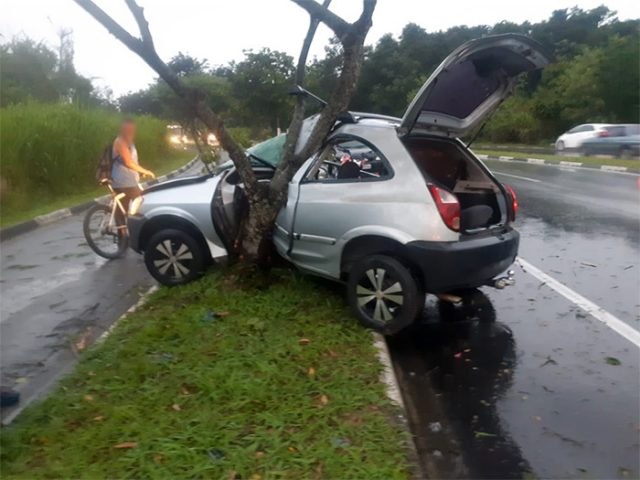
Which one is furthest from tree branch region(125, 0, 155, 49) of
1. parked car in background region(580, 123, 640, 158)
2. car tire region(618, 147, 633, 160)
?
car tire region(618, 147, 633, 160)

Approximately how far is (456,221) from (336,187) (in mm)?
1092

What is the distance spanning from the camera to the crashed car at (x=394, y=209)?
16.4ft

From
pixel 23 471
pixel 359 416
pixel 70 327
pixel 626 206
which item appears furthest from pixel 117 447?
pixel 626 206

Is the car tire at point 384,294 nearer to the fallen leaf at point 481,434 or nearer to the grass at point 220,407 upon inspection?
the grass at point 220,407

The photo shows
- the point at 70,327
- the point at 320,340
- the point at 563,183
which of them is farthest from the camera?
the point at 563,183

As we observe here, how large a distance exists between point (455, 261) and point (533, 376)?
3.27ft

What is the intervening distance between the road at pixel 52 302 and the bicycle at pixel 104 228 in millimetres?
165

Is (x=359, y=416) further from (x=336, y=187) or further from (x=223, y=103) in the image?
(x=223, y=103)

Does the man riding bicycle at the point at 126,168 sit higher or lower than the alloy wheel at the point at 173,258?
higher

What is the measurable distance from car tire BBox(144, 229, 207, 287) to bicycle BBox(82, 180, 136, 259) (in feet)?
7.08

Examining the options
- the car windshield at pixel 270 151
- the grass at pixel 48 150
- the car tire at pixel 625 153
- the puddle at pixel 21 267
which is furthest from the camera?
the car tire at pixel 625 153

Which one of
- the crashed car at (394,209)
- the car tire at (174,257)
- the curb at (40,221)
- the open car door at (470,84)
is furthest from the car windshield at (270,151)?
the curb at (40,221)

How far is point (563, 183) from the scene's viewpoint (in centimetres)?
1681

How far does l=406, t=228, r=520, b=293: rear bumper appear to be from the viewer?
496 cm
